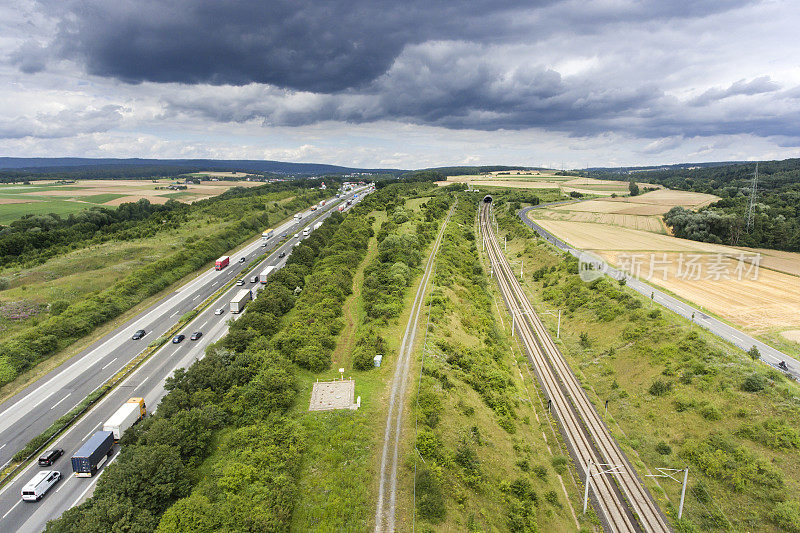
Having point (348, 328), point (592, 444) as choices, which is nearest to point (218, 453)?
point (348, 328)

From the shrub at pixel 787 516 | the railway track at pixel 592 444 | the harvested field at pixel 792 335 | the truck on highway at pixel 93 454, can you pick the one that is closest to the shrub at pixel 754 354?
the harvested field at pixel 792 335

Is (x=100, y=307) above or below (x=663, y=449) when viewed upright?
above

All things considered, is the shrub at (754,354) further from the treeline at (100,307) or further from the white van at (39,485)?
the treeline at (100,307)

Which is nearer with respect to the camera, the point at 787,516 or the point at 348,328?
the point at 787,516

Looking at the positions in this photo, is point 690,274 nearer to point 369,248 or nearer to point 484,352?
point 484,352

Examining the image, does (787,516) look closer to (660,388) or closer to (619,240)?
(660,388)

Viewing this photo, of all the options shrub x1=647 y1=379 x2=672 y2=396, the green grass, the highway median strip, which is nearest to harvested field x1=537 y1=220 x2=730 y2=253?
the green grass
